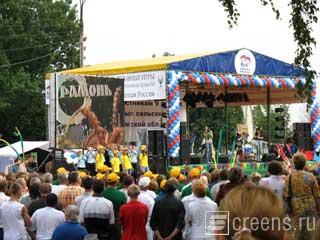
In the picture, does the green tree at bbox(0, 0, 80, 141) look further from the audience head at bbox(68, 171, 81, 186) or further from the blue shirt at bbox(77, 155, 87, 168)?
the audience head at bbox(68, 171, 81, 186)

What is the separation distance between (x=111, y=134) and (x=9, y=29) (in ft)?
78.8

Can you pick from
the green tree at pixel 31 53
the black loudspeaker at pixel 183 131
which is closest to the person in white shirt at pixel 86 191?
the black loudspeaker at pixel 183 131

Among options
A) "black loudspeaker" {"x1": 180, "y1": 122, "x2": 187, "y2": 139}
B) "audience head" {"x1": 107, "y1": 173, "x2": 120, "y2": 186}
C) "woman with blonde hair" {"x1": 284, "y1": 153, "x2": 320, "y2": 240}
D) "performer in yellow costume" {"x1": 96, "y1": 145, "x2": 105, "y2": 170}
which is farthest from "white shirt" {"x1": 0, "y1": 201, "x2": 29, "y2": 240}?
"black loudspeaker" {"x1": 180, "y1": 122, "x2": 187, "y2": 139}

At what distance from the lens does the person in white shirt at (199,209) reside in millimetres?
7730

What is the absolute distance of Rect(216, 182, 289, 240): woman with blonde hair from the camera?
237cm

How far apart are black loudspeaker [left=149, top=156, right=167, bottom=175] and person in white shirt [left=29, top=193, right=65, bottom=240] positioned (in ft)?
46.6

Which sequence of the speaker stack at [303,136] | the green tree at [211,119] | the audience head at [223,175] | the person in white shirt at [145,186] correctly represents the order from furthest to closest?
1. the green tree at [211,119]
2. the speaker stack at [303,136]
3. the audience head at [223,175]
4. the person in white shirt at [145,186]

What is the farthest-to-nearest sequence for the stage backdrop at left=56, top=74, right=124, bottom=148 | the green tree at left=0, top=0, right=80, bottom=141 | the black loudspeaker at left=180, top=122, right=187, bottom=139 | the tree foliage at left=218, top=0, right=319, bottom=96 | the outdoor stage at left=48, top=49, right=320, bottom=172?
the green tree at left=0, top=0, right=80, bottom=141 < the black loudspeaker at left=180, top=122, right=187, bottom=139 < the outdoor stage at left=48, top=49, right=320, bottom=172 < the stage backdrop at left=56, top=74, right=124, bottom=148 < the tree foliage at left=218, top=0, right=319, bottom=96

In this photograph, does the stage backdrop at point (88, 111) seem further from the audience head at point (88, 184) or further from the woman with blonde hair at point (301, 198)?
the woman with blonde hair at point (301, 198)

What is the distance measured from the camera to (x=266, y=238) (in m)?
2.40

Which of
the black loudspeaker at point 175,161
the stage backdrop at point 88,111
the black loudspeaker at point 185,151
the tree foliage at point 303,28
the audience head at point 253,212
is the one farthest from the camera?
the black loudspeaker at point 185,151

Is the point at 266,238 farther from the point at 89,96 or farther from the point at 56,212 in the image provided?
the point at 89,96

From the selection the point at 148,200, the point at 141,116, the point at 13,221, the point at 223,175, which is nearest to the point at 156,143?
the point at 141,116

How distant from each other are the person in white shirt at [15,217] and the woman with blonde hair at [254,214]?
561cm
